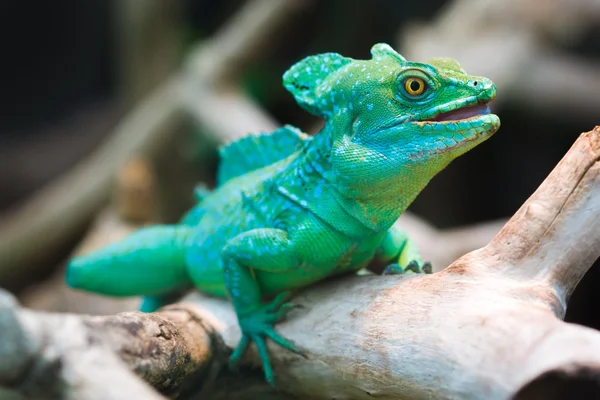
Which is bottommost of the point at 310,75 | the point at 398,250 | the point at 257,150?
the point at 398,250

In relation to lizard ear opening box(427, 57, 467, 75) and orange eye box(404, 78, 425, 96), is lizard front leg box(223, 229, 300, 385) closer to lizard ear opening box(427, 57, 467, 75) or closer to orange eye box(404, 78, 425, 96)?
orange eye box(404, 78, 425, 96)

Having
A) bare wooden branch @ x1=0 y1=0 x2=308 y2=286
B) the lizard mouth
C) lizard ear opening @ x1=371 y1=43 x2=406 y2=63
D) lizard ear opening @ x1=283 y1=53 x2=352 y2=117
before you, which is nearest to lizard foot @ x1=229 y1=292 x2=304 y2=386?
lizard ear opening @ x1=283 y1=53 x2=352 y2=117

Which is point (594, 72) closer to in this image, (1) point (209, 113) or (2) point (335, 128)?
(1) point (209, 113)

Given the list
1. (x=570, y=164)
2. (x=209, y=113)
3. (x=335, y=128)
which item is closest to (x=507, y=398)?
(x=570, y=164)

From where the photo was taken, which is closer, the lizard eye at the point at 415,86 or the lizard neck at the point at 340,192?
the lizard eye at the point at 415,86

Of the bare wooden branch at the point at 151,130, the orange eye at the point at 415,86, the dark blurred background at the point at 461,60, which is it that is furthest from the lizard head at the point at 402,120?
the bare wooden branch at the point at 151,130

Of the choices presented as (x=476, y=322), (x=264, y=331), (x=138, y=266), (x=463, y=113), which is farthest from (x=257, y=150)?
(x=476, y=322)

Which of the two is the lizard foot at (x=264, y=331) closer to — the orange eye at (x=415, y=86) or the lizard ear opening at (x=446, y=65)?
the orange eye at (x=415, y=86)

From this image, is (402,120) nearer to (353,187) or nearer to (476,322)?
(353,187)
